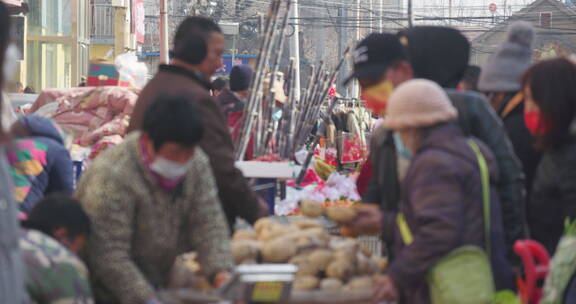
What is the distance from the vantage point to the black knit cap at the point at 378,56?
4.72 meters

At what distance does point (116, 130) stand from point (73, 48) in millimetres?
19185

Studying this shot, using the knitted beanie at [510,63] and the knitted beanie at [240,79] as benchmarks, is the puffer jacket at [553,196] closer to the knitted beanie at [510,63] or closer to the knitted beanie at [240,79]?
the knitted beanie at [510,63]

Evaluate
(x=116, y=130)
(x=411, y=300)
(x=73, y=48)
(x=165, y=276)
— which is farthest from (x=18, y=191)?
(x=73, y=48)

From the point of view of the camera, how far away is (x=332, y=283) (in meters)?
4.39

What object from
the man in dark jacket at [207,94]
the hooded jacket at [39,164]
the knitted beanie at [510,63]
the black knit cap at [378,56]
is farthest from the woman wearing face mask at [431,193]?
the hooded jacket at [39,164]

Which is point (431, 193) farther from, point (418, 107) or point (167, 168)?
point (167, 168)

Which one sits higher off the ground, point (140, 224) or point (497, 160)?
point (497, 160)

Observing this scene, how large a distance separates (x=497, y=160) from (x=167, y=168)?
1556 millimetres

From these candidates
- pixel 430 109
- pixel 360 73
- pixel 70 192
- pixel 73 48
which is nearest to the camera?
pixel 430 109

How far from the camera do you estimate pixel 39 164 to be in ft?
17.9

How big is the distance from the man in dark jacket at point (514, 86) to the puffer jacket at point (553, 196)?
1.30 feet

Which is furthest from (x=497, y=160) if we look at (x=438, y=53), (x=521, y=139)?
(x=521, y=139)

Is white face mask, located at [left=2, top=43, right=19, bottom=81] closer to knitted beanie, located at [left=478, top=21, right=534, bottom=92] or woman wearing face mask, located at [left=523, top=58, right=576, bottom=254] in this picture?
woman wearing face mask, located at [left=523, top=58, right=576, bottom=254]

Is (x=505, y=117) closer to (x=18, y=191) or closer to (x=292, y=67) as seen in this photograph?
(x=18, y=191)
